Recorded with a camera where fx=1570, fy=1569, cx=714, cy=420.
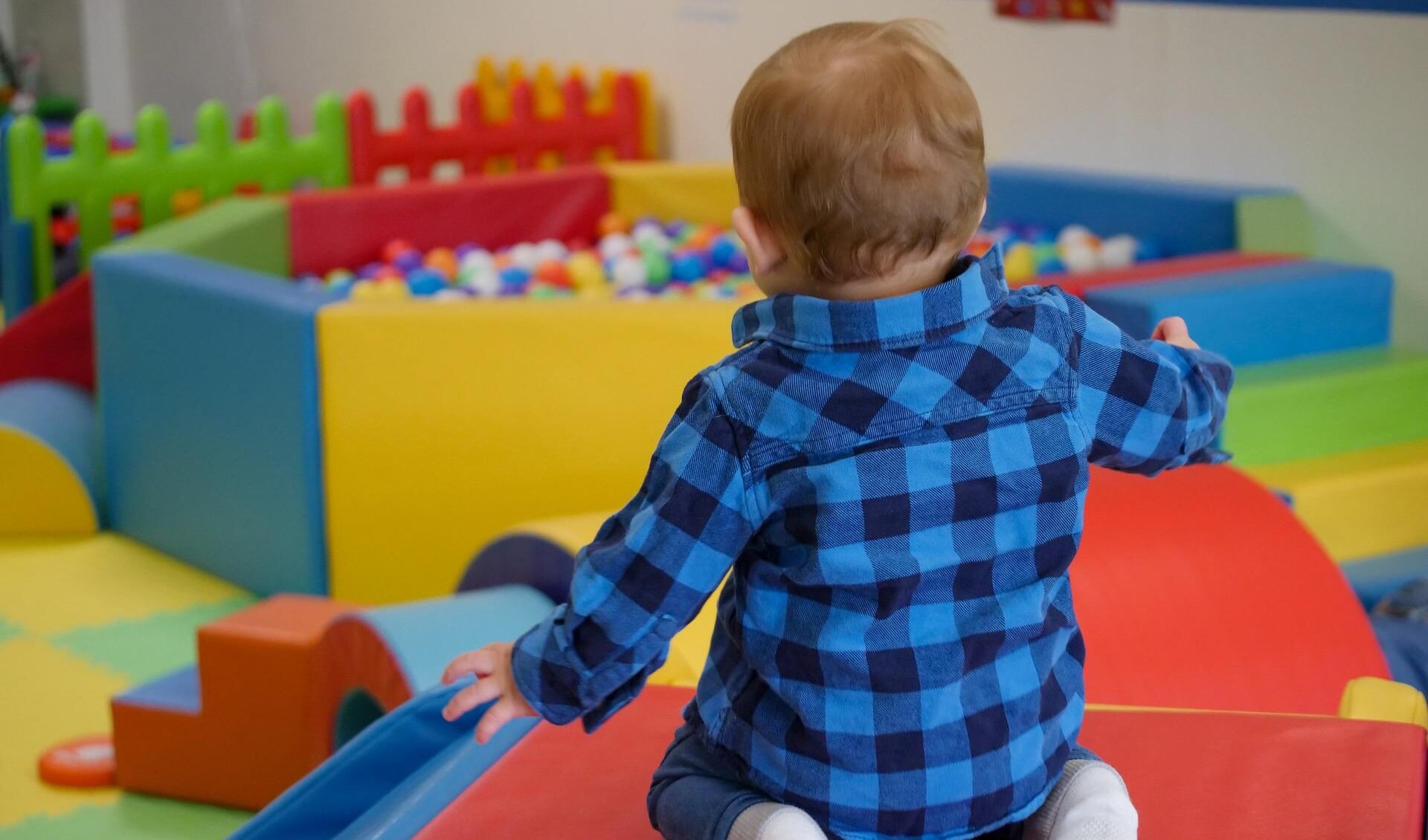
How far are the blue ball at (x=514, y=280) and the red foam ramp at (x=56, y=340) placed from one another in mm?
833

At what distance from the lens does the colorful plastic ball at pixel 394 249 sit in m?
3.49

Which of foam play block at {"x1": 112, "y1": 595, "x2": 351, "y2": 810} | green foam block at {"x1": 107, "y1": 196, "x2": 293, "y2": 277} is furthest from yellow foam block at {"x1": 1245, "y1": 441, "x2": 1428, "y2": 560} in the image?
green foam block at {"x1": 107, "y1": 196, "x2": 293, "y2": 277}

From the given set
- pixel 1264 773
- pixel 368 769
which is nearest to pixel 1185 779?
pixel 1264 773

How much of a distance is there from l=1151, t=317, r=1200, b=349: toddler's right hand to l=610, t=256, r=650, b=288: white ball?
8.06 feet

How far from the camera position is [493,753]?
52.0 inches

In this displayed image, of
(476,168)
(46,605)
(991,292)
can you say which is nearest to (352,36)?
(476,168)

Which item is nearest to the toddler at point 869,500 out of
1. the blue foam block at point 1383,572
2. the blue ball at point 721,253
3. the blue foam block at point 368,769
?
the blue foam block at point 368,769

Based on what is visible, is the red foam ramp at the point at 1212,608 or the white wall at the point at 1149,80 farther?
the white wall at the point at 1149,80

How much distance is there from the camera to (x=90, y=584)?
8.73ft

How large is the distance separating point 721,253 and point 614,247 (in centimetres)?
26

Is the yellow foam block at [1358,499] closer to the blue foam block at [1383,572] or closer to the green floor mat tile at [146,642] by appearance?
the blue foam block at [1383,572]

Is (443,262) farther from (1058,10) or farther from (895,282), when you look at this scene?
(895,282)

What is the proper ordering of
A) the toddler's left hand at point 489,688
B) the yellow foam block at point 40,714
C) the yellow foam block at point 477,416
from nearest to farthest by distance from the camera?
the toddler's left hand at point 489,688 → the yellow foam block at point 40,714 → the yellow foam block at point 477,416

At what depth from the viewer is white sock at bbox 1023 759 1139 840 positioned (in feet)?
2.85
